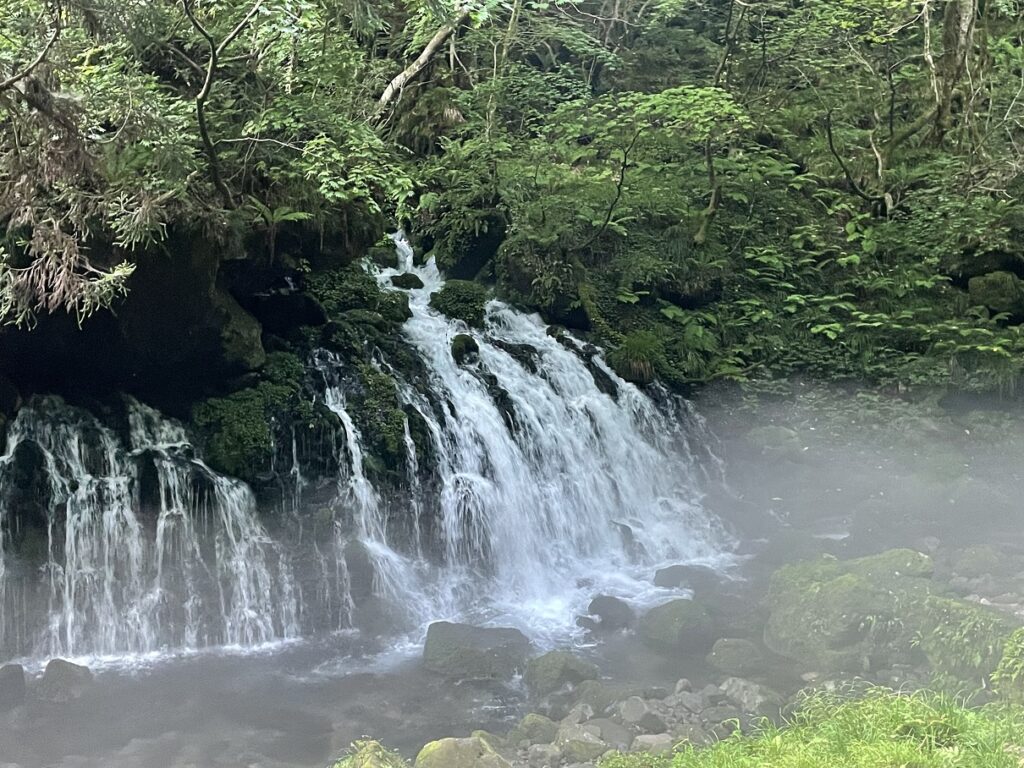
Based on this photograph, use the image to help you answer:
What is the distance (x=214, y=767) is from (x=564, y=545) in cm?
565

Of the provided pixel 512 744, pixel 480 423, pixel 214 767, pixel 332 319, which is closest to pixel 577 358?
pixel 480 423

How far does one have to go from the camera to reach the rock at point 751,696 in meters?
7.31

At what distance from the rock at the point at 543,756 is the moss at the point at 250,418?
480cm

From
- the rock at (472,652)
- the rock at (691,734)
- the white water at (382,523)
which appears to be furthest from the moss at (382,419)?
the rock at (691,734)

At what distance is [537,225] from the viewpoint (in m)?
15.3

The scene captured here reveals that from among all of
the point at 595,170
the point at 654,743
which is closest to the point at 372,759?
the point at 654,743

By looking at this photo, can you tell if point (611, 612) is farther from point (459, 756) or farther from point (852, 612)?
A: point (459, 756)

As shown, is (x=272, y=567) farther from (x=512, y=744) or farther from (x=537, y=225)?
(x=537, y=225)

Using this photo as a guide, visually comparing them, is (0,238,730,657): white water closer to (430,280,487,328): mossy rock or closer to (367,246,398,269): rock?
(430,280,487,328): mossy rock

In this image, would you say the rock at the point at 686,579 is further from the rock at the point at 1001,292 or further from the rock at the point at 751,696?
the rock at the point at 1001,292

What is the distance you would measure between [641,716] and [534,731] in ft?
3.08

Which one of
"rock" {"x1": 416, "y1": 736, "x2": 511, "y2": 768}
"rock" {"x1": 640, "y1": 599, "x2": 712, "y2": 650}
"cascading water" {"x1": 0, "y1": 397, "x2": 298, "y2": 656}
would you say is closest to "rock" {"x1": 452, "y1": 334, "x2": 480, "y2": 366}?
"cascading water" {"x1": 0, "y1": 397, "x2": 298, "y2": 656}

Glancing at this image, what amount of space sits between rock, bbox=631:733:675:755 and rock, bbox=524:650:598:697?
4.04 feet

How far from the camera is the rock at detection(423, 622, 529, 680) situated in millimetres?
8258
